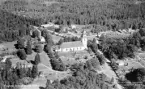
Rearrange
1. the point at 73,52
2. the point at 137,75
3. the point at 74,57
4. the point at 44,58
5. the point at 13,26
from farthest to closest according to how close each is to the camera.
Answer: the point at 13,26
the point at 73,52
the point at 74,57
the point at 44,58
the point at 137,75

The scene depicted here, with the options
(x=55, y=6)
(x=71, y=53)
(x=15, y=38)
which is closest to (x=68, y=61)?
(x=71, y=53)

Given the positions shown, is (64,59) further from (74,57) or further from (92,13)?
(92,13)

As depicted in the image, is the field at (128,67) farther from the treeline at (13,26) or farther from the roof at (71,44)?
the treeline at (13,26)

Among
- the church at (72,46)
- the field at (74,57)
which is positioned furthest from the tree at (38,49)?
the field at (74,57)

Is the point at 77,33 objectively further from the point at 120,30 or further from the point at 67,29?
the point at 120,30

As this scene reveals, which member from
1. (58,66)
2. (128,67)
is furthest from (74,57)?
(128,67)

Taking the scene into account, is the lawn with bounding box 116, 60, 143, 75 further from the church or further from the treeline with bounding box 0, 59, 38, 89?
the treeline with bounding box 0, 59, 38, 89

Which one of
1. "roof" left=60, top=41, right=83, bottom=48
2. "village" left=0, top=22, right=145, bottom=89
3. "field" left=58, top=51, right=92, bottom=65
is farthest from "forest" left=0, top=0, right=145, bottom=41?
"field" left=58, top=51, right=92, bottom=65
